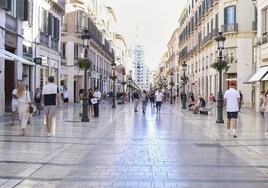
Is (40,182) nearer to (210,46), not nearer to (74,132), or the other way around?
(74,132)

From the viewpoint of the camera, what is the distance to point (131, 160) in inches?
394

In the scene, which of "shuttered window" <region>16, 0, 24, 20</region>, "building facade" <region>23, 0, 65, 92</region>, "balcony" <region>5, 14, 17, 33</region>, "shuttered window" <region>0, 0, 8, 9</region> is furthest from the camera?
"building facade" <region>23, 0, 65, 92</region>

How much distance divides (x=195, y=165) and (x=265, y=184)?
2.01 m

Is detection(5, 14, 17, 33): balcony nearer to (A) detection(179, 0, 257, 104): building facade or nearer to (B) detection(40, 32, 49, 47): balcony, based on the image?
(B) detection(40, 32, 49, 47): balcony

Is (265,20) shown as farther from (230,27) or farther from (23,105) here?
(23,105)

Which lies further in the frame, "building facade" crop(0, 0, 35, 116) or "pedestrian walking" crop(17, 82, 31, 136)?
"building facade" crop(0, 0, 35, 116)

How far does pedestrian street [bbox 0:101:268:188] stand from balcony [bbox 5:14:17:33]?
1078 cm

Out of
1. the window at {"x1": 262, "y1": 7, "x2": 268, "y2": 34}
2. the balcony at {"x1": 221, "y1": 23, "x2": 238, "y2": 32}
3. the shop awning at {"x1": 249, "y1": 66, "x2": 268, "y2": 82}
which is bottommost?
the shop awning at {"x1": 249, "y1": 66, "x2": 268, "y2": 82}

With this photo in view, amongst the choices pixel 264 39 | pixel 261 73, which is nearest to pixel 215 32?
pixel 264 39

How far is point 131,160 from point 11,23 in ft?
58.7

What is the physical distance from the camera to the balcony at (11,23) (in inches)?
980

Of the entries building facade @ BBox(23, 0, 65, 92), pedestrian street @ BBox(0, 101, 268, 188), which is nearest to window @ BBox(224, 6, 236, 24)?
building facade @ BBox(23, 0, 65, 92)

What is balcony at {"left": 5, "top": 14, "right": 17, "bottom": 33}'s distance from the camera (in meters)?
24.9

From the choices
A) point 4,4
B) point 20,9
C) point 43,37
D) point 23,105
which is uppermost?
point 20,9
